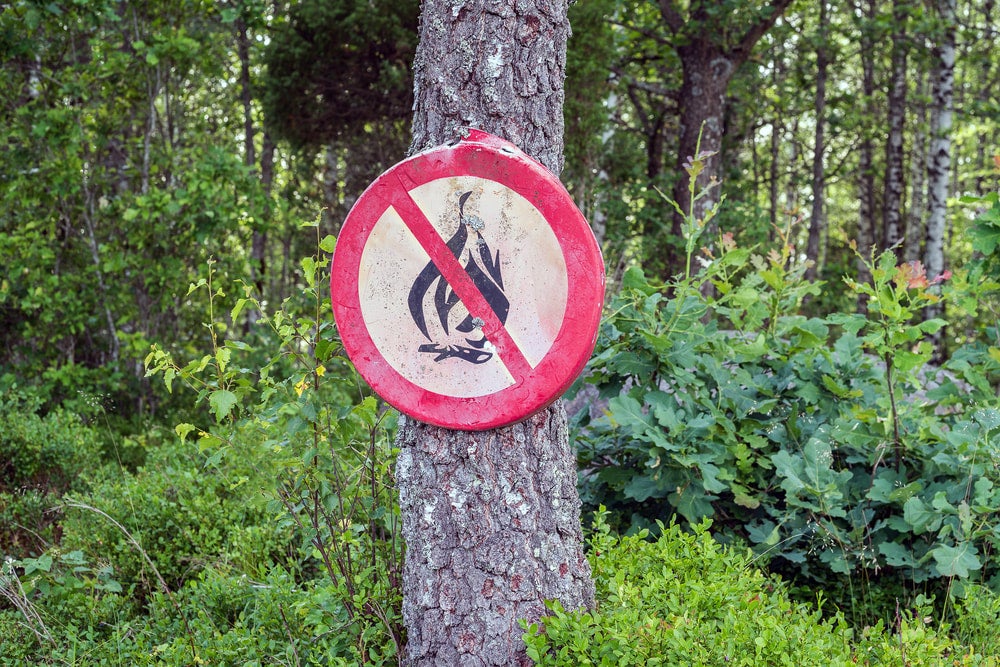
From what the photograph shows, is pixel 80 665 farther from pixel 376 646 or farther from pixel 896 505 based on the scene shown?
pixel 896 505

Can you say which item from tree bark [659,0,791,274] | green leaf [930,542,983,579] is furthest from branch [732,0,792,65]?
green leaf [930,542,983,579]

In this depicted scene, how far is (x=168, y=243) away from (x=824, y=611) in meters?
5.02

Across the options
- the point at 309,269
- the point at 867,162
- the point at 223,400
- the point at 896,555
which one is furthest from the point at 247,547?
the point at 867,162

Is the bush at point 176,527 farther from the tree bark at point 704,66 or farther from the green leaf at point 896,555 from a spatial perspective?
the tree bark at point 704,66

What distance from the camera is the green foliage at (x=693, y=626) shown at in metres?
2.07

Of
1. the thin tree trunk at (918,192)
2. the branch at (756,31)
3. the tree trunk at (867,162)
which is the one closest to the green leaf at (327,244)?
the branch at (756,31)

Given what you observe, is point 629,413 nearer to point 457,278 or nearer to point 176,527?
point 457,278

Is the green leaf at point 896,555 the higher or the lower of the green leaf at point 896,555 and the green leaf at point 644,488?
the lower

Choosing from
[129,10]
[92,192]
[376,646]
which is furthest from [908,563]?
[129,10]

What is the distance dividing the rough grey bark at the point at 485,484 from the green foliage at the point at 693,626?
0.40ft

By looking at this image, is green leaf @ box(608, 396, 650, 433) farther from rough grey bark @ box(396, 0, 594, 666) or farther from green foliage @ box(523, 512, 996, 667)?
rough grey bark @ box(396, 0, 594, 666)

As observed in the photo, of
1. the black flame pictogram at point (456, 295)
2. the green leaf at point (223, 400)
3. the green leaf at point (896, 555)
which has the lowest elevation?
the green leaf at point (896, 555)

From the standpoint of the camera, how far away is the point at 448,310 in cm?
219

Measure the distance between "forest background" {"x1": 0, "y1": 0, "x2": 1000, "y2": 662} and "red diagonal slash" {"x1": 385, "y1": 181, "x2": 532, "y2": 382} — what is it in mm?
268
